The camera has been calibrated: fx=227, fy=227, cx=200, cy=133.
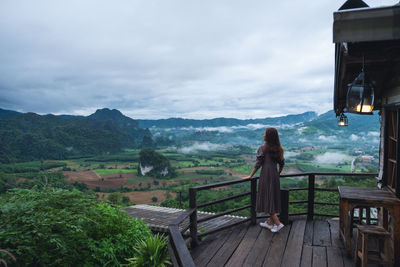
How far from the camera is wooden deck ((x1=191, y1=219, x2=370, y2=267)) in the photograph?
2.82 m

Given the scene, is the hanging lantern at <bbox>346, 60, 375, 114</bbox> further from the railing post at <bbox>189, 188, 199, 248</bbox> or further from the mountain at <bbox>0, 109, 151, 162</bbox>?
the mountain at <bbox>0, 109, 151, 162</bbox>

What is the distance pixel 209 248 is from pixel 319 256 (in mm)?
1443

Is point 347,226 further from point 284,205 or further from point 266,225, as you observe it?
point 266,225

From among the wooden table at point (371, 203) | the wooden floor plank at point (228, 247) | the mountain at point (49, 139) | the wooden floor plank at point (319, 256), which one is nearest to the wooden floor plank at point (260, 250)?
the wooden floor plank at point (228, 247)

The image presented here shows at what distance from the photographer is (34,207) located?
235 centimetres

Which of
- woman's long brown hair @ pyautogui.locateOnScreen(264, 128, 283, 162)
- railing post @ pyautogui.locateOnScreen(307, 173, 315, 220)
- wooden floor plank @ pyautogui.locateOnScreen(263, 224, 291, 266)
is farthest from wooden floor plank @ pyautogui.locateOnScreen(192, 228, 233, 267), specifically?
railing post @ pyautogui.locateOnScreen(307, 173, 315, 220)

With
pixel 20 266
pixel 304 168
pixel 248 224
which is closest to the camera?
pixel 20 266

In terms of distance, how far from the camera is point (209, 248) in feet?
10.5

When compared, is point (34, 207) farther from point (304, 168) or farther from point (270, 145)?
point (304, 168)

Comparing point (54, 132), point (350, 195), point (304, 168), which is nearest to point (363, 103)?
point (350, 195)

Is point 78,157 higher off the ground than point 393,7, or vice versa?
point 393,7

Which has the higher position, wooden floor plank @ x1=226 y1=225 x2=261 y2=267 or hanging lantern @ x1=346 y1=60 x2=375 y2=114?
hanging lantern @ x1=346 y1=60 x2=375 y2=114

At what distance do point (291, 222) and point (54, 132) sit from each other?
4197 inches

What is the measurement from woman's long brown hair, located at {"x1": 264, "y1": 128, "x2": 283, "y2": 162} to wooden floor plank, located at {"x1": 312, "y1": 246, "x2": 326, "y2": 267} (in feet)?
4.28
